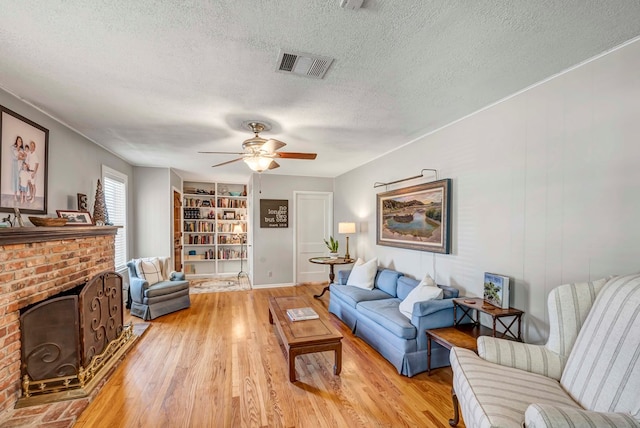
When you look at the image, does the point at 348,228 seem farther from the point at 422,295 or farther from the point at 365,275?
the point at 422,295

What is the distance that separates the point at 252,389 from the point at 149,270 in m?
2.94

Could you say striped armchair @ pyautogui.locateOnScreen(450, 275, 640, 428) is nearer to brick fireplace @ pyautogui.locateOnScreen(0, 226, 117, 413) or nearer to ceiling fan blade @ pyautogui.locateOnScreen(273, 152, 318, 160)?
ceiling fan blade @ pyautogui.locateOnScreen(273, 152, 318, 160)

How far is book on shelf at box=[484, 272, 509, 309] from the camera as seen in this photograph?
90.7 inches

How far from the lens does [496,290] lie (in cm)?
238

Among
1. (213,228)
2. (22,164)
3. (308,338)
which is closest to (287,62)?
(308,338)

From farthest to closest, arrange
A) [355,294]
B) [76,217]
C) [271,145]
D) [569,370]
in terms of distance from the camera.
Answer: [355,294] < [76,217] < [271,145] < [569,370]

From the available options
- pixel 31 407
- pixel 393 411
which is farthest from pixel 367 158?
pixel 31 407

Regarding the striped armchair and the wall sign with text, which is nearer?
the striped armchair

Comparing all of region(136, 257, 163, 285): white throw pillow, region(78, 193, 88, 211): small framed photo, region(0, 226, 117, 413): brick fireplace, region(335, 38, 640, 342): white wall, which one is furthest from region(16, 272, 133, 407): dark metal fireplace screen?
region(335, 38, 640, 342): white wall

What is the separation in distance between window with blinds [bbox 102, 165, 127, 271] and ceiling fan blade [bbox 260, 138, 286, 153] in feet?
9.39

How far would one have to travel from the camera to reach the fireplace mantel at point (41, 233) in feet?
6.27

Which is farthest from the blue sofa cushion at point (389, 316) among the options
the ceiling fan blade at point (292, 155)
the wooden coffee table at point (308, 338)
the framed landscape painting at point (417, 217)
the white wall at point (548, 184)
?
the ceiling fan blade at point (292, 155)

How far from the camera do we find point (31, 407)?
2.06 metres

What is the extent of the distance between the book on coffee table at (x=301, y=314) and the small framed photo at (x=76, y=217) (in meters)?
2.42
